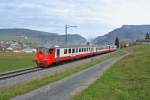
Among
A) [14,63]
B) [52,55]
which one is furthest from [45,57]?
[14,63]

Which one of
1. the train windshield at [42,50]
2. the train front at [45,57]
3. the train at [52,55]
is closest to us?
the train front at [45,57]

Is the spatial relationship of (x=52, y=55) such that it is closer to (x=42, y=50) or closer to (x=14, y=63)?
(x=42, y=50)

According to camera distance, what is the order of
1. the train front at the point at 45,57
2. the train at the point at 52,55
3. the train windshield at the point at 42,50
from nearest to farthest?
the train front at the point at 45,57 < the train at the point at 52,55 < the train windshield at the point at 42,50

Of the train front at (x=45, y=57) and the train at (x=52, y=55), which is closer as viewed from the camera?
the train front at (x=45, y=57)

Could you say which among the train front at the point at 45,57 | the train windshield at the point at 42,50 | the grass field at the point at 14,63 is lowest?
the grass field at the point at 14,63

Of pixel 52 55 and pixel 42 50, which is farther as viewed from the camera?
pixel 42 50

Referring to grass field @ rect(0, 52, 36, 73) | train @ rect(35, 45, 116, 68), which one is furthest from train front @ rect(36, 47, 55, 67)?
grass field @ rect(0, 52, 36, 73)

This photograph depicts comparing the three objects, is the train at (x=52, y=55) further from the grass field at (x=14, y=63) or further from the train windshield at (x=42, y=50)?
the grass field at (x=14, y=63)

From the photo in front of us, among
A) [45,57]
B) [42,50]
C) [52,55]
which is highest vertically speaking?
[42,50]

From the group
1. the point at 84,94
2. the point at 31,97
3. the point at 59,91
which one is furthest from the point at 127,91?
the point at 31,97

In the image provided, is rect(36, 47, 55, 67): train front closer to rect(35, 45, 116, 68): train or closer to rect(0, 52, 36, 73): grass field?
rect(35, 45, 116, 68): train

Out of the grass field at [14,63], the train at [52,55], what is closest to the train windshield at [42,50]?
the train at [52,55]

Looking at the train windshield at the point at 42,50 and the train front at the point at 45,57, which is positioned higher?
the train windshield at the point at 42,50

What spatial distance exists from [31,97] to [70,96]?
1.92 m
